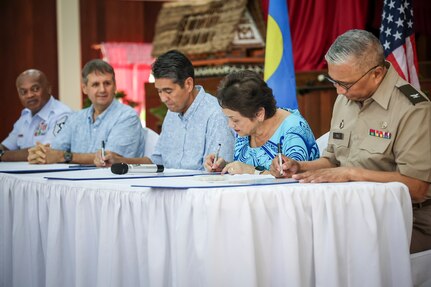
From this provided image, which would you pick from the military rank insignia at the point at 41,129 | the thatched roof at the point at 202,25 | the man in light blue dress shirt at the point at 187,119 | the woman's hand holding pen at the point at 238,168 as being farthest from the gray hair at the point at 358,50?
the thatched roof at the point at 202,25

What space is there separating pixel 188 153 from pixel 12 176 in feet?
3.25

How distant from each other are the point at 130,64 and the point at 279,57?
816cm

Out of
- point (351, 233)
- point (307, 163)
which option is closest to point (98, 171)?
point (307, 163)

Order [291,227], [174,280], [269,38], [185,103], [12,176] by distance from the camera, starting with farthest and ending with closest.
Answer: [269,38]
[185,103]
[12,176]
[174,280]
[291,227]

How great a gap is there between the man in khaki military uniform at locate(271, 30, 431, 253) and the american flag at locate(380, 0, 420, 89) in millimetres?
1678

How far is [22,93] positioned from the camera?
5680mm

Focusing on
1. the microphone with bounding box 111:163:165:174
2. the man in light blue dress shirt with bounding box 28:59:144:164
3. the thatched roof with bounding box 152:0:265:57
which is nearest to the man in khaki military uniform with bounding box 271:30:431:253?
the microphone with bounding box 111:163:165:174

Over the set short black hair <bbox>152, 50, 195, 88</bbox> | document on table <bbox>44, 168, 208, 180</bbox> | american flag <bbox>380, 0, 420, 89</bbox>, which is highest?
american flag <bbox>380, 0, 420, 89</bbox>

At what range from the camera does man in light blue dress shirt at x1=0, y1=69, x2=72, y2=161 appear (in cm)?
556

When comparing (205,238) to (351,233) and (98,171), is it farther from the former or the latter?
(98,171)

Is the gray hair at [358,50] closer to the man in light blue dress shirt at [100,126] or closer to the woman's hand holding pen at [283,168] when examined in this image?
the woman's hand holding pen at [283,168]

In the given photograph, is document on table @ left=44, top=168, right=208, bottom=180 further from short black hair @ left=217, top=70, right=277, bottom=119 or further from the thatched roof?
the thatched roof

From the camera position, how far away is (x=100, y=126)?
16.1 feet

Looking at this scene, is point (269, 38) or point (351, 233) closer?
point (351, 233)
